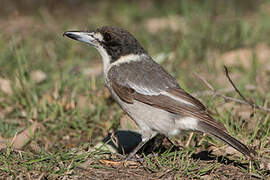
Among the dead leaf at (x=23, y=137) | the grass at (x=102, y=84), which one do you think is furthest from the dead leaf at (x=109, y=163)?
the dead leaf at (x=23, y=137)

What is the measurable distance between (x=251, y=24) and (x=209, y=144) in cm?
416

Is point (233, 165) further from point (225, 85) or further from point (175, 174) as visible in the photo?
point (225, 85)

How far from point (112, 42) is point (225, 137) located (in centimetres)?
167

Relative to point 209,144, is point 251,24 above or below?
above

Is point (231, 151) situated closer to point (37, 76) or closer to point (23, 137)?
point (23, 137)

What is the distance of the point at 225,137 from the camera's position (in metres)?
4.43

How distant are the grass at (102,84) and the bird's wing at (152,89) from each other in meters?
0.43

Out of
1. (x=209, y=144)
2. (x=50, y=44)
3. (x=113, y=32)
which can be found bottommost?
(x=209, y=144)

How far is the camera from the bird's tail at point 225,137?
430cm

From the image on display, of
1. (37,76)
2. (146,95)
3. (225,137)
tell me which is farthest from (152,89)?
(37,76)

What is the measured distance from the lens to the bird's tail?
4301 millimetres

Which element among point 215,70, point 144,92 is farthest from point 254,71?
point 144,92

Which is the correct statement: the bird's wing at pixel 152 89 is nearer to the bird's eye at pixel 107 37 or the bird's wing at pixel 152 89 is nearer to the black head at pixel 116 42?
the black head at pixel 116 42

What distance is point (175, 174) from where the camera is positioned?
4234 millimetres
